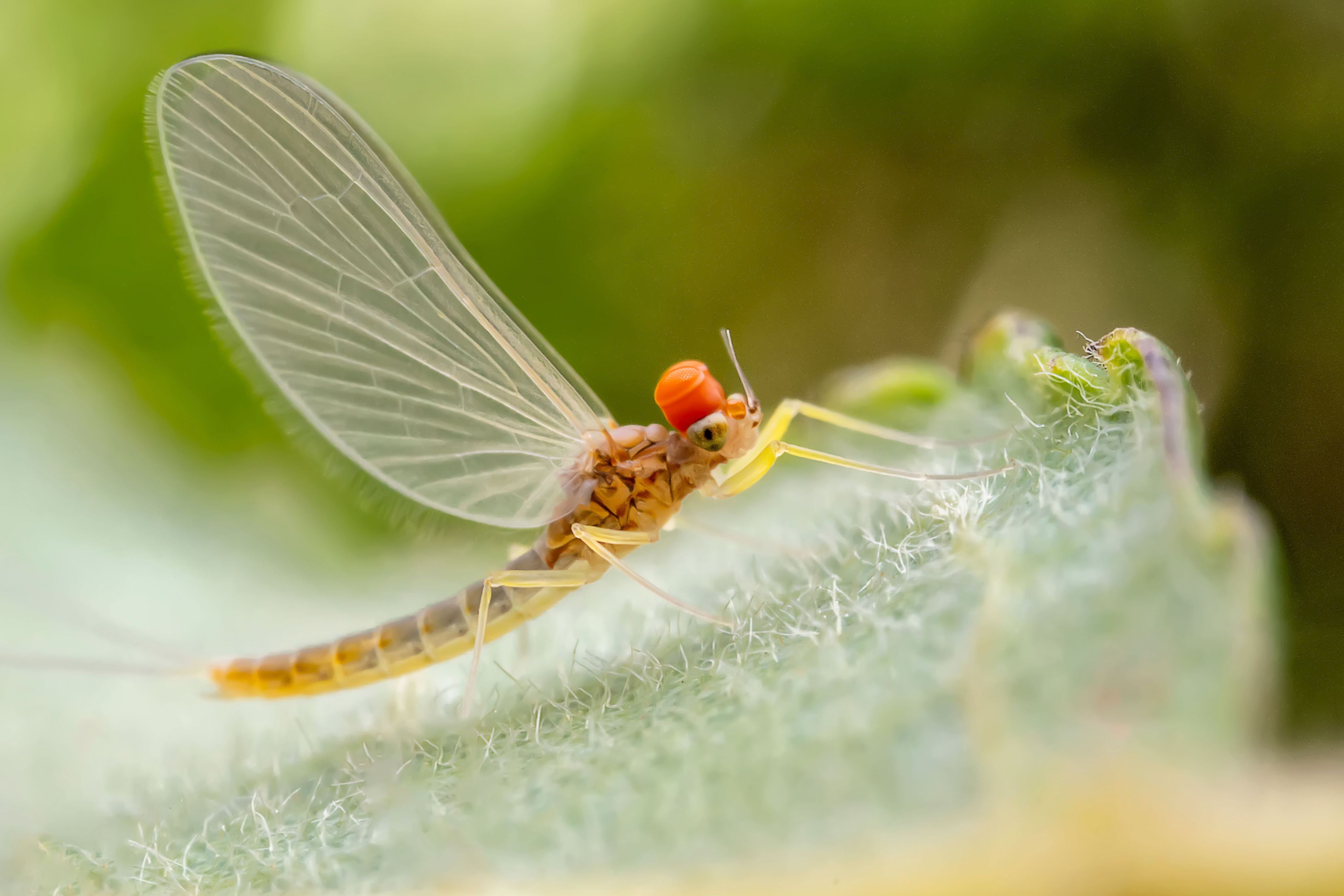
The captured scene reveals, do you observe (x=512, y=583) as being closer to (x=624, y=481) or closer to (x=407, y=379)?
(x=624, y=481)

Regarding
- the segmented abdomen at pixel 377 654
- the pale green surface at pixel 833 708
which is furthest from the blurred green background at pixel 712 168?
the pale green surface at pixel 833 708

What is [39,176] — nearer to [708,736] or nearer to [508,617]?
[508,617]

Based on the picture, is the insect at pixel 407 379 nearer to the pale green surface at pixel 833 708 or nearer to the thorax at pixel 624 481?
the thorax at pixel 624 481

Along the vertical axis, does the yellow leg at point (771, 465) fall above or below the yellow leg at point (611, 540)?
above

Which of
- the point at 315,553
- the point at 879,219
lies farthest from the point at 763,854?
the point at 879,219

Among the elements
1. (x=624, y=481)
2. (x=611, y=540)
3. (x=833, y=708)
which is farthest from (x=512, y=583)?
(x=833, y=708)
